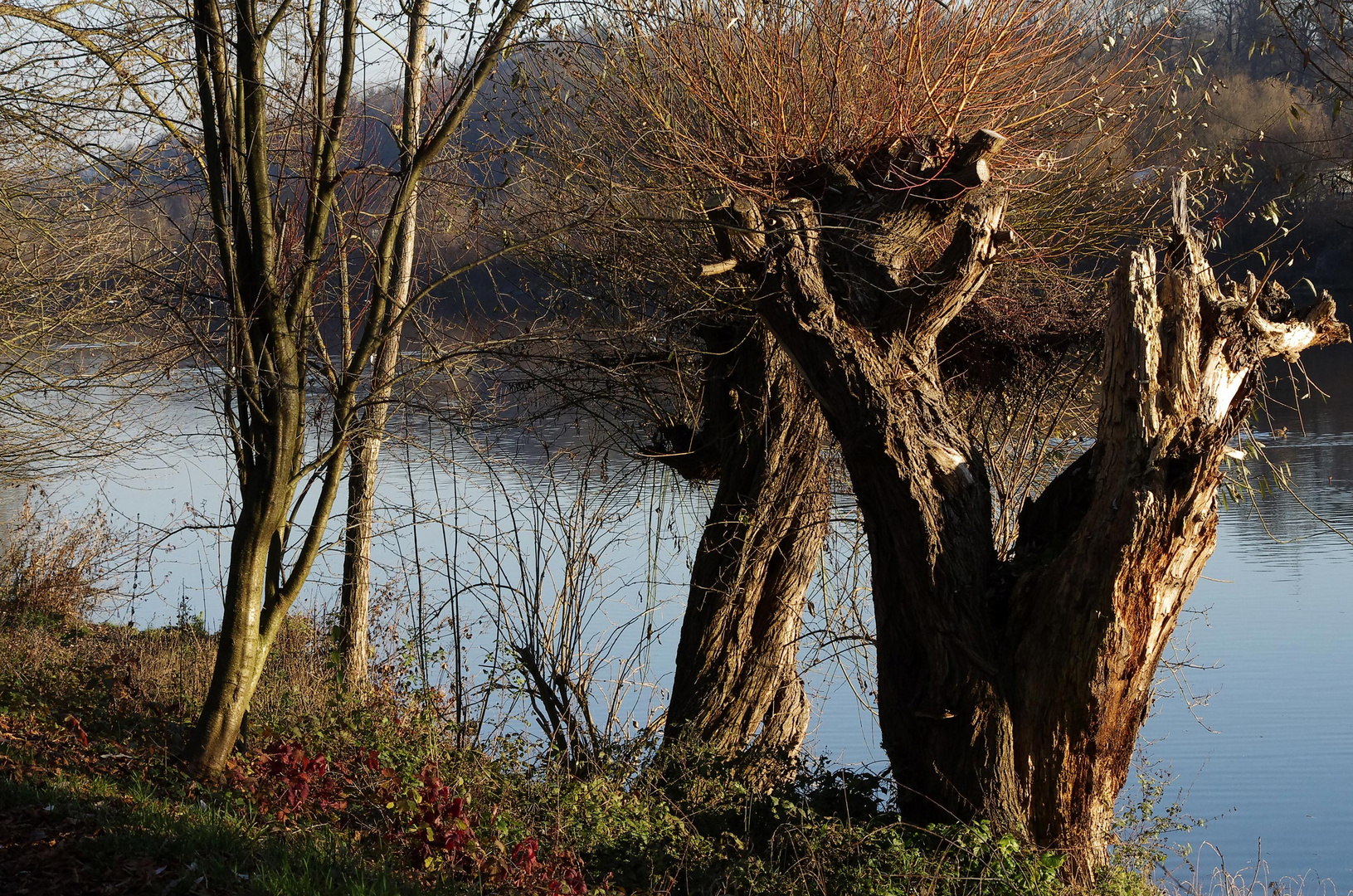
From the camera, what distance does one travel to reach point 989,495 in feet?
20.5

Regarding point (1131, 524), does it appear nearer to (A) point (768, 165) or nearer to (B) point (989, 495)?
(B) point (989, 495)

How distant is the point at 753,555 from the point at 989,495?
1.97 m

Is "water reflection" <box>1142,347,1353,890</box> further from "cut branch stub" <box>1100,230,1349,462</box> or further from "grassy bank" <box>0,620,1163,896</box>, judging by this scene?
"grassy bank" <box>0,620,1163,896</box>

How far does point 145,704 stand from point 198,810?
2.35m

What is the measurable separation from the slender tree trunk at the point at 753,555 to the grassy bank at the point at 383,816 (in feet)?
2.52

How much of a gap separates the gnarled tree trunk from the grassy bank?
484 mm

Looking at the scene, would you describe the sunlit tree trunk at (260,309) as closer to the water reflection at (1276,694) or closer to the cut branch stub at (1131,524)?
the cut branch stub at (1131,524)

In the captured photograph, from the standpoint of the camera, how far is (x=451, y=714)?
319 inches

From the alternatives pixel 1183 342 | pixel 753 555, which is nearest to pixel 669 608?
pixel 753 555

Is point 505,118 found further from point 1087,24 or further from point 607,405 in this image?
point 1087,24

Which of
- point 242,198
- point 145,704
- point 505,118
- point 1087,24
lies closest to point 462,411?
point 242,198

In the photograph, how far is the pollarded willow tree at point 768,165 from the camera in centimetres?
642

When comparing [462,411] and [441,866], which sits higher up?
[462,411]

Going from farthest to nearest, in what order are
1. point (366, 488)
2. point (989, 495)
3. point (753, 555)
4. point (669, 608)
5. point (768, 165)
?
1. point (669, 608)
2. point (366, 488)
3. point (753, 555)
4. point (768, 165)
5. point (989, 495)
